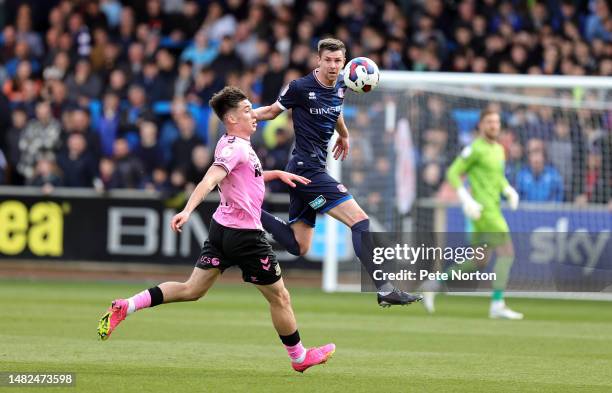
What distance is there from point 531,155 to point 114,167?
22.7ft

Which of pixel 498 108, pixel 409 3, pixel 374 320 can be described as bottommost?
pixel 374 320

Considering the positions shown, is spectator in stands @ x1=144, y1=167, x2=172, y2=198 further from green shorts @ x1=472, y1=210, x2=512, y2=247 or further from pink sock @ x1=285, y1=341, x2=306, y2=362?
pink sock @ x1=285, y1=341, x2=306, y2=362

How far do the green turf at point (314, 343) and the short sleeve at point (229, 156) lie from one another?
1532 millimetres

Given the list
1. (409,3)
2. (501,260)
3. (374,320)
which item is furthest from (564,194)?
(409,3)

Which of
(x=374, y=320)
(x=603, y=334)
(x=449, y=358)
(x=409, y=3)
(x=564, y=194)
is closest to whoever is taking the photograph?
(x=449, y=358)

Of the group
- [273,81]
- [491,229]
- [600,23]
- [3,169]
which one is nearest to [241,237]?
[491,229]

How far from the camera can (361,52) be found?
21000 mm

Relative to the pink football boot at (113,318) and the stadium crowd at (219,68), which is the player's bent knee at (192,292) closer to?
the pink football boot at (113,318)

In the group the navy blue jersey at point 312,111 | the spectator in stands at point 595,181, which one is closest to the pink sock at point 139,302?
the navy blue jersey at point 312,111

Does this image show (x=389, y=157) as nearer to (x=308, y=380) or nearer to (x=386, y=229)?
(x=386, y=229)

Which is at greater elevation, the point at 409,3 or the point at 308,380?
the point at 409,3

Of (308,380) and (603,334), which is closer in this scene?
(308,380)

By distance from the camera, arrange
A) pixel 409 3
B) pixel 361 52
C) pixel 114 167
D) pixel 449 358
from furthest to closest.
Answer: pixel 409 3, pixel 361 52, pixel 114 167, pixel 449 358

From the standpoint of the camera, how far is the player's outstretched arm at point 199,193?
766cm
